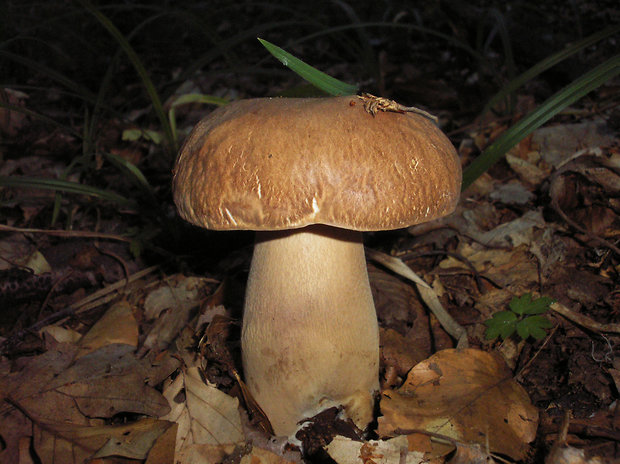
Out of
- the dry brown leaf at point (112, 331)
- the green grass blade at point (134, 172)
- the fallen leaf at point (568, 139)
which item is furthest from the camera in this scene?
the fallen leaf at point (568, 139)

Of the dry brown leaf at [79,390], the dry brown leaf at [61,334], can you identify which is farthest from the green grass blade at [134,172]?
the dry brown leaf at [79,390]

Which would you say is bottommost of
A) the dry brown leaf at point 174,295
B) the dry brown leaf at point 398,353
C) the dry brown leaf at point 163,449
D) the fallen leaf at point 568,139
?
the dry brown leaf at point 174,295

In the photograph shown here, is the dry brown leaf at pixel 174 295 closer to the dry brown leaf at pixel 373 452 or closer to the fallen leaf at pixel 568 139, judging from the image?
the dry brown leaf at pixel 373 452

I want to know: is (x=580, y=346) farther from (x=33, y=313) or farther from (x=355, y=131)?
(x=33, y=313)

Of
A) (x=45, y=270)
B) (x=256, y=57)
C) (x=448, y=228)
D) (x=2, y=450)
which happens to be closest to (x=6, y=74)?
(x=256, y=57)

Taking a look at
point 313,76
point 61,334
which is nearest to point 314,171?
point 313,76

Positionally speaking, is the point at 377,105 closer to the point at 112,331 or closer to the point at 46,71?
the point at 112,331

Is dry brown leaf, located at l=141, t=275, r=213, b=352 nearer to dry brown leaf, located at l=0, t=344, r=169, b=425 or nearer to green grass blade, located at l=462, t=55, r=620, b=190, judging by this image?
dry brown leaf, located at l=0, t=344, r=169, b=425
